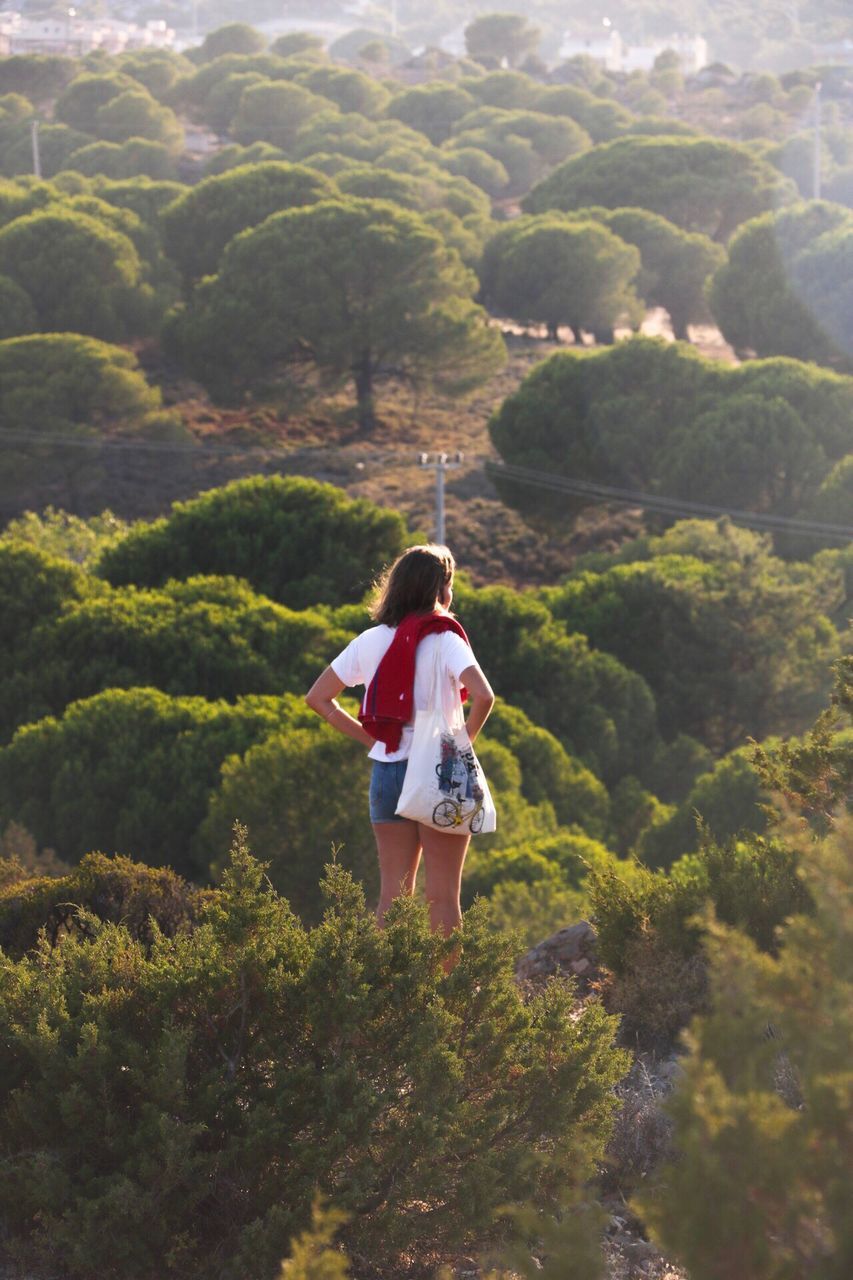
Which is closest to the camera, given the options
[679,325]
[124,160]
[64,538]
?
[64,538]

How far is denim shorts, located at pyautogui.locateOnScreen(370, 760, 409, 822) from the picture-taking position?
456 centimetres

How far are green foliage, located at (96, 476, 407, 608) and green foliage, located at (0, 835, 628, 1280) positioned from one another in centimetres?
1807

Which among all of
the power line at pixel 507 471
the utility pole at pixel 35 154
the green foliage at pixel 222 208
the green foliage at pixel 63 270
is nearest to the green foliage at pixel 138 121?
the utility pole at pixel 35 154

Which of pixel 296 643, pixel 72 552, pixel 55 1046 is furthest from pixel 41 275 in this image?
pixel 55 1046

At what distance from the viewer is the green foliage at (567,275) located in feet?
157

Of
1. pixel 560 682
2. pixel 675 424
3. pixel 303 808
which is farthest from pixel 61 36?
pixel 303 808

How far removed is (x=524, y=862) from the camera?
13.2 meters

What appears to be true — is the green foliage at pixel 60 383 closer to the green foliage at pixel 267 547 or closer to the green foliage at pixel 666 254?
the green foliage at pixel 267 547

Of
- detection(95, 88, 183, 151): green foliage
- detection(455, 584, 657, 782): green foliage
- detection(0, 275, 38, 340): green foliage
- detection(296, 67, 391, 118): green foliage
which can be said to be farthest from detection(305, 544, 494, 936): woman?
detection(296, 67, 391, 118): green foliage

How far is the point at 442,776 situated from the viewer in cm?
445

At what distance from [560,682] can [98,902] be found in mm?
15296

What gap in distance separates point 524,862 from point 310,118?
6381 cm

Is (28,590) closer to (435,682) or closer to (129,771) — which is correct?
(129,771)

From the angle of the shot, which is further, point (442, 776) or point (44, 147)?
point (44, 147)
